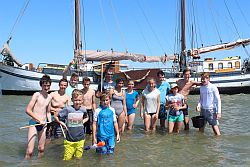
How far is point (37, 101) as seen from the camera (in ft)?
21.9

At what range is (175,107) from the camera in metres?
9.46

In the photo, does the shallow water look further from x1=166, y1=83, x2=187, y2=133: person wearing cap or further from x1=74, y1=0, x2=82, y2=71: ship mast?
x1=74, y1=0, x2=82, y2=71: ship mast

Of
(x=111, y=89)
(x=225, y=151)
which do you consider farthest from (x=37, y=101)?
(x=225, y=151)

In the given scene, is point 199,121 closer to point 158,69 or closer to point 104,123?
point 104,123

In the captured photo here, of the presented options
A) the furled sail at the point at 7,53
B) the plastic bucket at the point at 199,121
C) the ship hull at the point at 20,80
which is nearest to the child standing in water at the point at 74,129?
the plastic bucket at the point at 199,121

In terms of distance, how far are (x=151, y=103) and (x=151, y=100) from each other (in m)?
0.09

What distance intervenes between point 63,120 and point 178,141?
3.28m

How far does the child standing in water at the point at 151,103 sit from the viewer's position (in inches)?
372

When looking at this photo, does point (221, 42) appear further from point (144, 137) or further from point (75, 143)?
point (75, 143)

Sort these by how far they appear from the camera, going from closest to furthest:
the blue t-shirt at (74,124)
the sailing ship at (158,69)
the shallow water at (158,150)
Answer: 1. the blue t-shirt at (74,124)
2. the shallow water at (158,150)
3. the sailing ship at (158,69)

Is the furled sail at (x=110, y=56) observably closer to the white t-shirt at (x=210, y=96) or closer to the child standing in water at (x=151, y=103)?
the child standing in water at (x=151, y=103)

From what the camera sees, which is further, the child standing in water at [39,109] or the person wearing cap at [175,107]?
the person wearing cap at [175,107]

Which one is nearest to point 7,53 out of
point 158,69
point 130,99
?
point 158,69

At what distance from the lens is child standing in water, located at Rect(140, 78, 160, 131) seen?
9438mm
